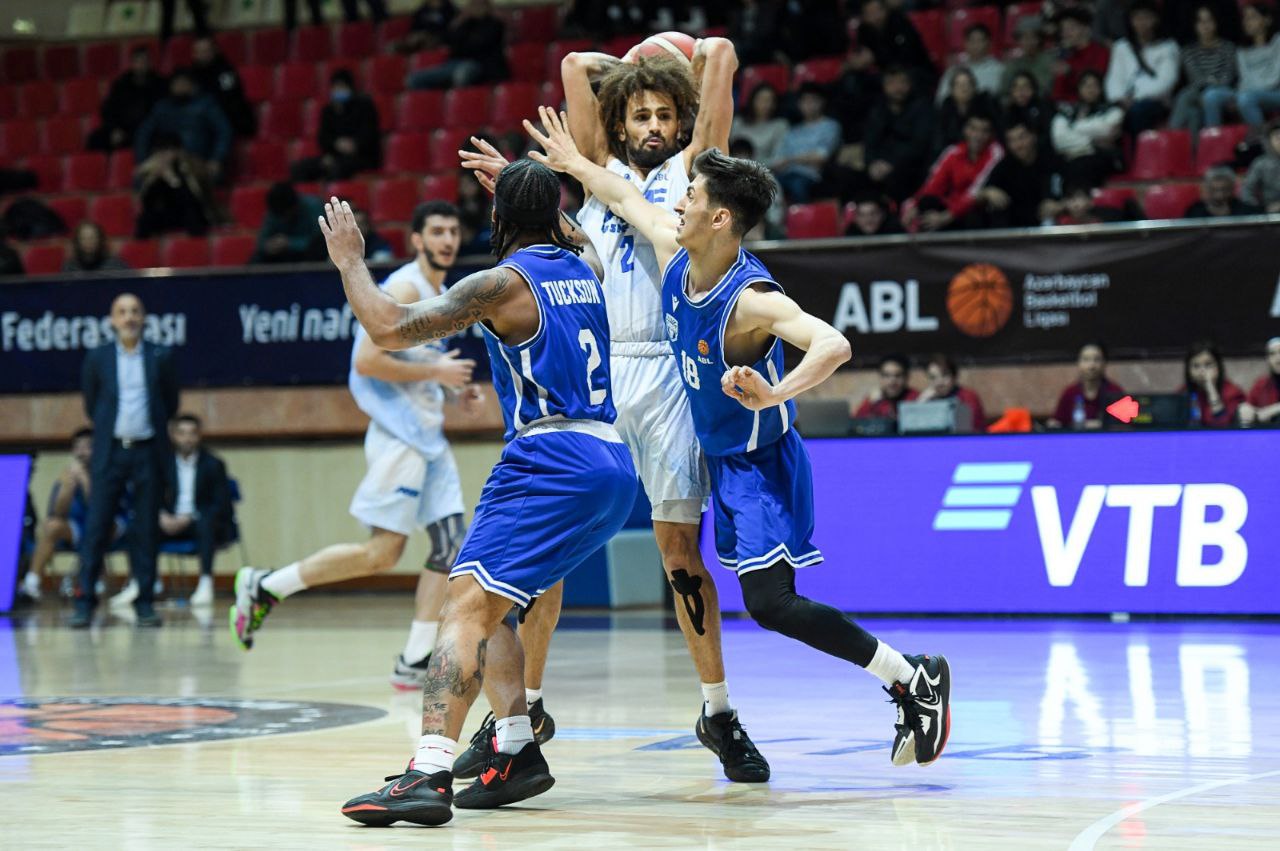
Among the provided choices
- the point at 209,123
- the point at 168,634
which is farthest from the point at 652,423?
the point at 209,123

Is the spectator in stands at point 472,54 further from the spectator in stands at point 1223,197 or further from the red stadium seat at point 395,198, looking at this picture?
the spectator in stands at point 1223,197

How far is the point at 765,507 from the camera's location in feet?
17.8

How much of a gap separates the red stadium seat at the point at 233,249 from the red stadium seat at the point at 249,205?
74cm

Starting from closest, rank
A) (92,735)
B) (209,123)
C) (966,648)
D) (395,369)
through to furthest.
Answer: (92,735) → (395,369) → (966,648) → (209,123)

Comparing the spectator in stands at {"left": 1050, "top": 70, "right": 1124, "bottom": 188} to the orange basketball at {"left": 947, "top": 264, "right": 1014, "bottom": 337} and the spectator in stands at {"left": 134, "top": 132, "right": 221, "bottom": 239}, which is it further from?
the spectator in stands at {"left": 134, "top": 132, "right": 221, "bottom": 239}

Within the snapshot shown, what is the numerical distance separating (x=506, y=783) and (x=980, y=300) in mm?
8828

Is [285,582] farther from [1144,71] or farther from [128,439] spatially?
[1144,71]

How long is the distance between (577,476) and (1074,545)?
6320 mm

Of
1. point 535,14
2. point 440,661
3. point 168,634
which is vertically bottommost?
point 168,634

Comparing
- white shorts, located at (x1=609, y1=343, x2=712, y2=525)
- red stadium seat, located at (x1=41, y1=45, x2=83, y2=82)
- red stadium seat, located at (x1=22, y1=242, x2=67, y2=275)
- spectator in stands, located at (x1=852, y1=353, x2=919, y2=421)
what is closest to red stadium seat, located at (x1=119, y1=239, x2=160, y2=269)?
red stadium seat, located at (x1=22, y1=242, x2=67, y2=275)

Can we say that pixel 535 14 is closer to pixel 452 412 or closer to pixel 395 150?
pixel 395 150

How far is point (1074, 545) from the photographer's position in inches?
422

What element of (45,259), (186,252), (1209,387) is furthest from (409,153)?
(1209,387)

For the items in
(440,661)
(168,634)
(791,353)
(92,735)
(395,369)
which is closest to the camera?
(440,661)
